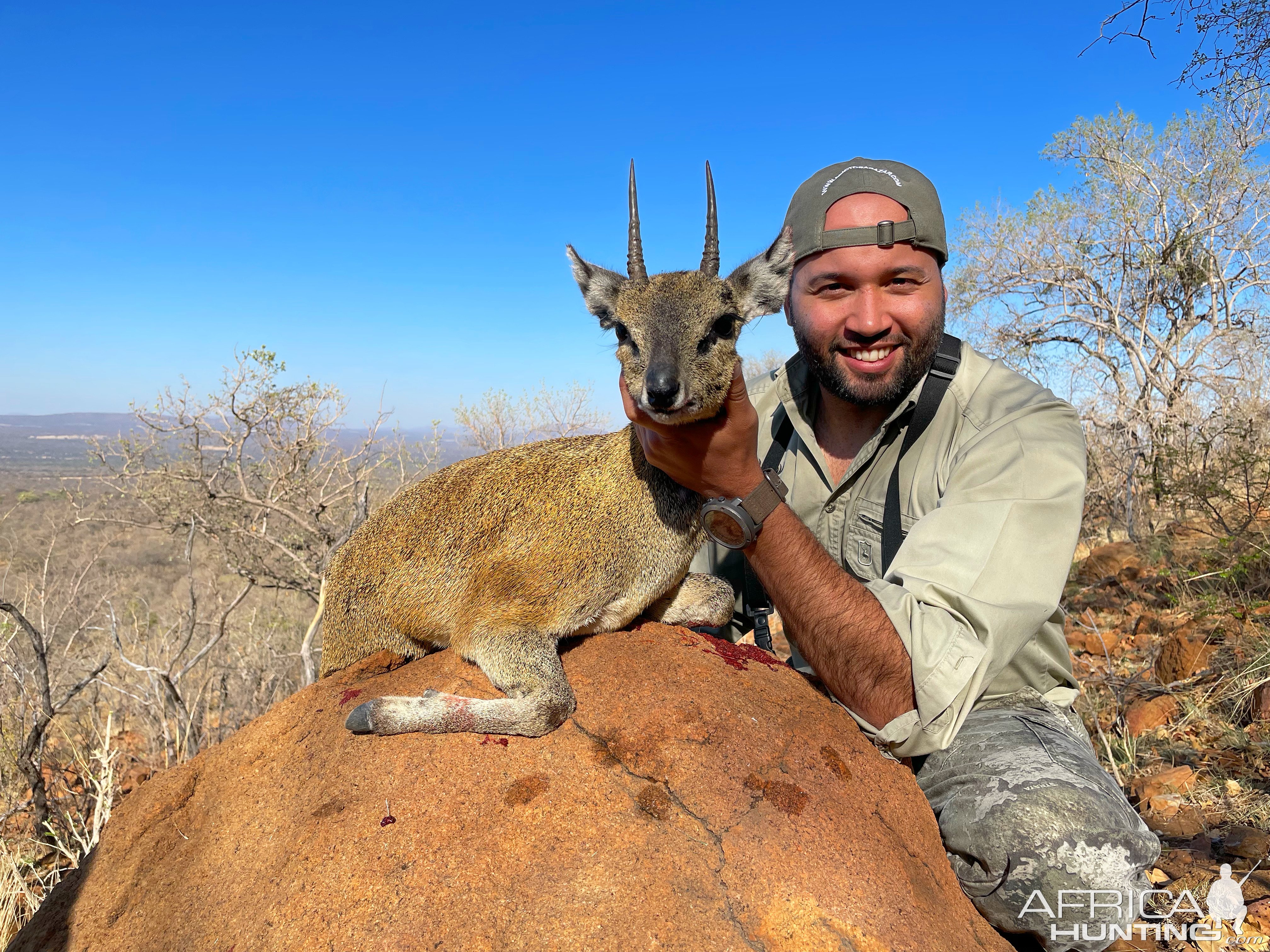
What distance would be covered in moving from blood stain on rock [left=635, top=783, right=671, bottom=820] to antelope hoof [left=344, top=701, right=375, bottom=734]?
131 centimetres

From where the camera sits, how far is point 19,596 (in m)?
11.0

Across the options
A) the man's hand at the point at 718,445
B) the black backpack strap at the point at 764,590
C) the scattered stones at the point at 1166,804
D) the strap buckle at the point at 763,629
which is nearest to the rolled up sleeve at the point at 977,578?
the man's hand at the point at 718,445

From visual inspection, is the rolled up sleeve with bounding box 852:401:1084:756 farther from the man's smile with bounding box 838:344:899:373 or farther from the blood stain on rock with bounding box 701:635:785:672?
the man's smile with bounding box 838:344:899:373

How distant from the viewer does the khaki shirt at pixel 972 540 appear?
3.28 metres

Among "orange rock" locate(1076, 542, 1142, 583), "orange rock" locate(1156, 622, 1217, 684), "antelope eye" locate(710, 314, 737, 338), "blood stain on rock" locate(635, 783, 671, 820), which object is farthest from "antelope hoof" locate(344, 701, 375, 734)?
"orange rock" locate(1076, 542, 1142, 583)

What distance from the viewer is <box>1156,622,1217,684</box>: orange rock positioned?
7105 mm

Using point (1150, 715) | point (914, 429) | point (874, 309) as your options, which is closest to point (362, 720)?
point (914, 429)

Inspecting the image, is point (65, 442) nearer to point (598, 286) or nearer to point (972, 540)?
Answer: point (598, 286)

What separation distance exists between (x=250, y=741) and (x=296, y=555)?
6541 mm

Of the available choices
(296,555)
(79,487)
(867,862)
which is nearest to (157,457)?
(79,487)

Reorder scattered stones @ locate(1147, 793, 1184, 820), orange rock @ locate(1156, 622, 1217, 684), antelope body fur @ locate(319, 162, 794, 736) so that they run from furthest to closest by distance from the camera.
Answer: orange rock @ locate(1156, 622, 1217, 684)
scattered stones @ locate(1147, 793, 1184, 820)
antelope body fur @ locate(319, 162, 794, 736)

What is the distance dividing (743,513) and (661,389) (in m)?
0.71

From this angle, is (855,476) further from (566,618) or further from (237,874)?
(237,874)

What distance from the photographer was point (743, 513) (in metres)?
3.61
